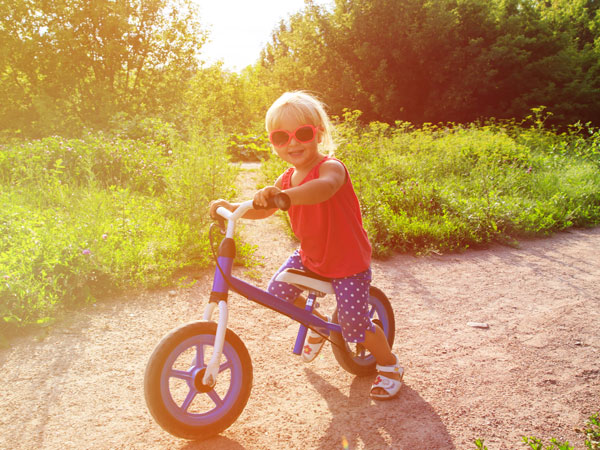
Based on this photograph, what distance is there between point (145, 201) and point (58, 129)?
4.33 metres

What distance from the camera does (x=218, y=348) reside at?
193cm

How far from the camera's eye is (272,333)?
3400 millimetres

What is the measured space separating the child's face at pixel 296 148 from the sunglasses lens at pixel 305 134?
2 centimetres

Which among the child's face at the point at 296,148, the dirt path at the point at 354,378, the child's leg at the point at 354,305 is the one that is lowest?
the dirt path at the point at 354,378

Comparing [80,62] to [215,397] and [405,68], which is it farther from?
[405,68]

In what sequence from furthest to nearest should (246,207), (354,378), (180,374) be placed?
(354,378) < (180,374) < (246,207)

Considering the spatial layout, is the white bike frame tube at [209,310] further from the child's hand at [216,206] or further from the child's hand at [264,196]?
the child's hand at [264,196]

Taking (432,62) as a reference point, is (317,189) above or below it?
below

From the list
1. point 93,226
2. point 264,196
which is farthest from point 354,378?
point 93,226

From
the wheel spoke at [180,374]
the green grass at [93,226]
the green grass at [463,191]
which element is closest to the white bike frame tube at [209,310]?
the wheel spoke at [180,374]

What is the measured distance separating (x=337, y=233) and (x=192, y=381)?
3.29 ft

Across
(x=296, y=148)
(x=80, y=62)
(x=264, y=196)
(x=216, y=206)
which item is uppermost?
(x=80, y=62)

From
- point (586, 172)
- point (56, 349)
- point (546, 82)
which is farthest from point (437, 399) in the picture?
point (546, 82)

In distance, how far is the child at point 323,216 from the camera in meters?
2.13
